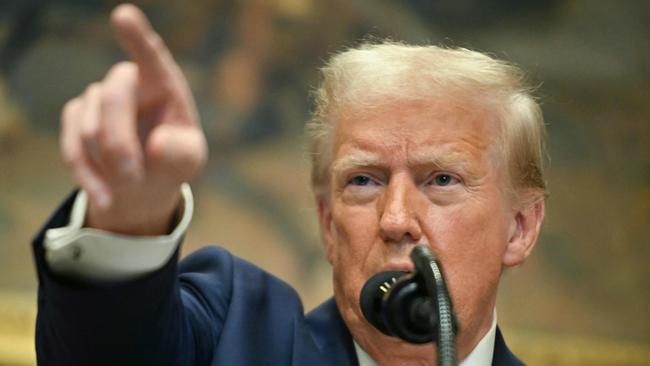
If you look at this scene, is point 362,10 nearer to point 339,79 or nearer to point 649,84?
point 649,84

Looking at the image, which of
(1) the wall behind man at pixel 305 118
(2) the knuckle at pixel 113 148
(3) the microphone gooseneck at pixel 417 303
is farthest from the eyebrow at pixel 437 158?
(1) the wall behind man at pixel 305 118

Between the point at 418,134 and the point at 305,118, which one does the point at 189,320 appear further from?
the point at 305,118

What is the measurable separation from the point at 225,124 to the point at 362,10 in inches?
40.4

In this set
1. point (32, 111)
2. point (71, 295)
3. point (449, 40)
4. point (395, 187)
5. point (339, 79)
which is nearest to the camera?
point (71, 295)

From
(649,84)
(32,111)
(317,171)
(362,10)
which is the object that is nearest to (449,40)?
(362,10)

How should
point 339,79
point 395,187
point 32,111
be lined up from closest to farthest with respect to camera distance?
point 395,187, point 339,79, point 32,111

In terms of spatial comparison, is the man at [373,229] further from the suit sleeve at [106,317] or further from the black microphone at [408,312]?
the black microphone at [408,312]

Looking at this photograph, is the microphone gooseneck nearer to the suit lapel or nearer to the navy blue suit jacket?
the navy blue suit jacket

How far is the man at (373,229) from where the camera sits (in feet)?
6.31

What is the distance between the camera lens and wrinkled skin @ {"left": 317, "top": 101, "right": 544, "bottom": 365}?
2.48 meters

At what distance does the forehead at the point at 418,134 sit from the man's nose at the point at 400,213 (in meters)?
0.06

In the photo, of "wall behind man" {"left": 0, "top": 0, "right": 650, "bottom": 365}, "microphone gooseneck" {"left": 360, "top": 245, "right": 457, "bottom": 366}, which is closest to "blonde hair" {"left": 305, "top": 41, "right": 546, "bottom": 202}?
"microphone gooseneck" {"left": 360, "top": 245, "right": 457, "bottom": 366}

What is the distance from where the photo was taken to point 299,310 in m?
2.60

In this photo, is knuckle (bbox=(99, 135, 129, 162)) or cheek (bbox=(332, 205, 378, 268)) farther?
cheek (bbox=(332, 205, 378, 268))
